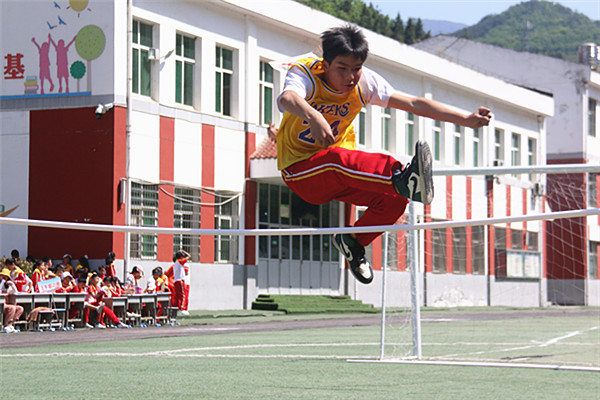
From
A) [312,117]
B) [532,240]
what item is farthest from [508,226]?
[312,117]

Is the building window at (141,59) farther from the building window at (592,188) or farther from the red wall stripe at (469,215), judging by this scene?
the building window at (592,188)

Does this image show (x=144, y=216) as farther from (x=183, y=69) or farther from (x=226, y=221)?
(x=183, y=69)

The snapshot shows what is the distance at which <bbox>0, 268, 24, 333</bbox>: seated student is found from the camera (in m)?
19.5

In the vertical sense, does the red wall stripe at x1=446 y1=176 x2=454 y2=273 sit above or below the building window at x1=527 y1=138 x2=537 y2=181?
below

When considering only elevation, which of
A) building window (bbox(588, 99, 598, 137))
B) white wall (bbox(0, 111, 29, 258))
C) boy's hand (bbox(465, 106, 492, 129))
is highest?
building window (bbox(588, 99, 598, 137))

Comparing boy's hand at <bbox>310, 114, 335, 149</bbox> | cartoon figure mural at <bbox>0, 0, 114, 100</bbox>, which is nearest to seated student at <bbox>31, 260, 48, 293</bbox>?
cartoon figure mural at <bbox>0, 0, 114, 100</bbox>

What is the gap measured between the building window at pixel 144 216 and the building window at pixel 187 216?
88 centimetres

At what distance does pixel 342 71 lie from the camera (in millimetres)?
6480

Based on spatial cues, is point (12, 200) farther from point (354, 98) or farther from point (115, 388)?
point (354, 98)

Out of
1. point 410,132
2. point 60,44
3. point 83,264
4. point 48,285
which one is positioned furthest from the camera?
point 410,132

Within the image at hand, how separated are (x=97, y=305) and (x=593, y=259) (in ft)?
126

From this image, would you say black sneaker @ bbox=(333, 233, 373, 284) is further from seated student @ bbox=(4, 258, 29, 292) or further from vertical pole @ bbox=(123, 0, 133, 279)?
vertical pole @ bbox=(123, 0, 133, 279)

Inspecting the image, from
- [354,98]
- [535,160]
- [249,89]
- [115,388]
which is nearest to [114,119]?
[249,89]

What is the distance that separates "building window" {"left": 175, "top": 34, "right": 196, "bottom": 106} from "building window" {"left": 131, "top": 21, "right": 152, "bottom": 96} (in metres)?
1.26
